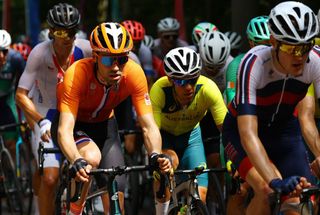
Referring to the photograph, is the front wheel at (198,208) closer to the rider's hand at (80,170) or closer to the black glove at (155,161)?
the black glove at (155,161)

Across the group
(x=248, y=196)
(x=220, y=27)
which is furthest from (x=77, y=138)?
(x=220, y=27)

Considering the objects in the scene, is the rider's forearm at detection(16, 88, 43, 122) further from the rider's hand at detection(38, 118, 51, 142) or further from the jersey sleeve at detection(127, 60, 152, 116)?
the jersey sleeve at detection(127, 60, 152, 116)

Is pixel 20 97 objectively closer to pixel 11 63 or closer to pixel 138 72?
pixel 138 72

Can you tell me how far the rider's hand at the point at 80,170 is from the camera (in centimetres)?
662

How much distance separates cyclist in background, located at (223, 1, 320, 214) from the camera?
621 centimetres

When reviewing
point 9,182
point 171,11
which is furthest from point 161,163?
point 171,11

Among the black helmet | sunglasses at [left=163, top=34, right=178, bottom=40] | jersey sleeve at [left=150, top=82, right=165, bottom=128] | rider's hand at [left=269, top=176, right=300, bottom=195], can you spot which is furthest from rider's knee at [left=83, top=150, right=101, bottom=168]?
sunglasses at [left=163, top=34, right=178, bottom=40]

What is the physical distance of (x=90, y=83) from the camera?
754 cm

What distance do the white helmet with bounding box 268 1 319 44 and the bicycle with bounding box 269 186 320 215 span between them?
0.94 metres

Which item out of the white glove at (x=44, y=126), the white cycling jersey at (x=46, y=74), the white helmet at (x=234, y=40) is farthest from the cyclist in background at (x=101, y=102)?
the white helmet at (x=234, y=40)

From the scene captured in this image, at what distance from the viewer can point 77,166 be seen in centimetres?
663

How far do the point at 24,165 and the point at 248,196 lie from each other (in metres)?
3.39

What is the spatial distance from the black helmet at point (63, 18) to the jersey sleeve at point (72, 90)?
159cm

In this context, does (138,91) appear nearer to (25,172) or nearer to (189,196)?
(189,196)
